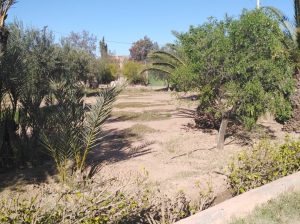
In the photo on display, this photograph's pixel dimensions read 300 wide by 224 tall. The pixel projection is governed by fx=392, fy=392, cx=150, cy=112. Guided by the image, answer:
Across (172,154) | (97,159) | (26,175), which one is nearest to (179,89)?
(172,154)

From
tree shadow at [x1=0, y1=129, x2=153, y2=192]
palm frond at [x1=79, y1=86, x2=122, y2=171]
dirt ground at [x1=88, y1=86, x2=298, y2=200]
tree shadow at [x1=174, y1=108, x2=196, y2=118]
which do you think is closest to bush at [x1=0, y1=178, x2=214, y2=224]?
dirt ground at [x1=88, y1=86, x2=298, y2=200]

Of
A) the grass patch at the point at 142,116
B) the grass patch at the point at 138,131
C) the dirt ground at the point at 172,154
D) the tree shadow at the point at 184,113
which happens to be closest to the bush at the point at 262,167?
the dirt ground at the point at 172,154

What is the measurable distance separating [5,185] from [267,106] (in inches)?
218

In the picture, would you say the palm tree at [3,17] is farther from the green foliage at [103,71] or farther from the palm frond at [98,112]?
the green foliage at [103,71]

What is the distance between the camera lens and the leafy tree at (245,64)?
330 inches

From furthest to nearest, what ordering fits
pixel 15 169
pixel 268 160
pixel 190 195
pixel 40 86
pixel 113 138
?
pixel 113 138 < pixel 40 86 < pixel 15 169 < pixel 190 195 < pixel 268 160

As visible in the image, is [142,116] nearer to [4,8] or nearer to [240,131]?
[240,131]

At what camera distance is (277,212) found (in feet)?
13.9

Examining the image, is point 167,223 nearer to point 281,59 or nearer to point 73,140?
point 73,140

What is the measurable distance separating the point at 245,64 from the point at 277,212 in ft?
15.3

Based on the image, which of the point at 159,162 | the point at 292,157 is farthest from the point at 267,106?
the point at 292,157

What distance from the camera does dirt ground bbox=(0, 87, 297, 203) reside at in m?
6.74

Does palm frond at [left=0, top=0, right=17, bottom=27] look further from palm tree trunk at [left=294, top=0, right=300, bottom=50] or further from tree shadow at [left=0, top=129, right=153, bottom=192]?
palm tree trunk at [left=294, top=0, right=300, bottom=50]

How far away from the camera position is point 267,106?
28.0 ft
